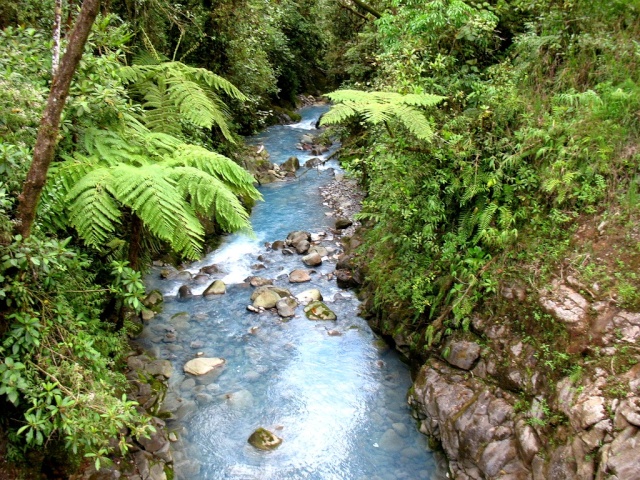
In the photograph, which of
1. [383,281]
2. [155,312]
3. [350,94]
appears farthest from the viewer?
[155,312]

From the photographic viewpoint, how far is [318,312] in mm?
6391

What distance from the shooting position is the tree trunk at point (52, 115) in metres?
2.08

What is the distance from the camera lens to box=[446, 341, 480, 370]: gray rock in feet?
14.1

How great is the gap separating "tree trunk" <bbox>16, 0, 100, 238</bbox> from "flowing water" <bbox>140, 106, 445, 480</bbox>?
296 centimetres

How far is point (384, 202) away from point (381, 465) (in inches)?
107

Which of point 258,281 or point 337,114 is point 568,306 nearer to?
point 337,114

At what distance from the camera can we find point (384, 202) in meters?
5.17

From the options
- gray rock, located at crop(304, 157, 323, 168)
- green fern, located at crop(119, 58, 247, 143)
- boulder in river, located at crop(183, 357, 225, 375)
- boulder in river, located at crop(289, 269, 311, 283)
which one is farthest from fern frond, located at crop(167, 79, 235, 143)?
gray rock, located at crop(304, 157, 323, 168)

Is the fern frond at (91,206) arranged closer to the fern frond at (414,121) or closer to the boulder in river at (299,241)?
the fern frond at (414,121)

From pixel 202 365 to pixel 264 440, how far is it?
1.39m

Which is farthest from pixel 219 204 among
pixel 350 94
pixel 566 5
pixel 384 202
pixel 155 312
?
pixel 566 5

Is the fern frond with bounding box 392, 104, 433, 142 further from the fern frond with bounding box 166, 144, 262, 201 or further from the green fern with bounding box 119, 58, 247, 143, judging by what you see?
the fern frond with bounding box 166, 144, 262, 201

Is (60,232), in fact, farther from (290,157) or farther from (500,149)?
(290,157)

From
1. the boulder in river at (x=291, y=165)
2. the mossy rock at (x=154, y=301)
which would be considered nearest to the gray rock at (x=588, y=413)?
the mossy rock at (x=154, y=301)
